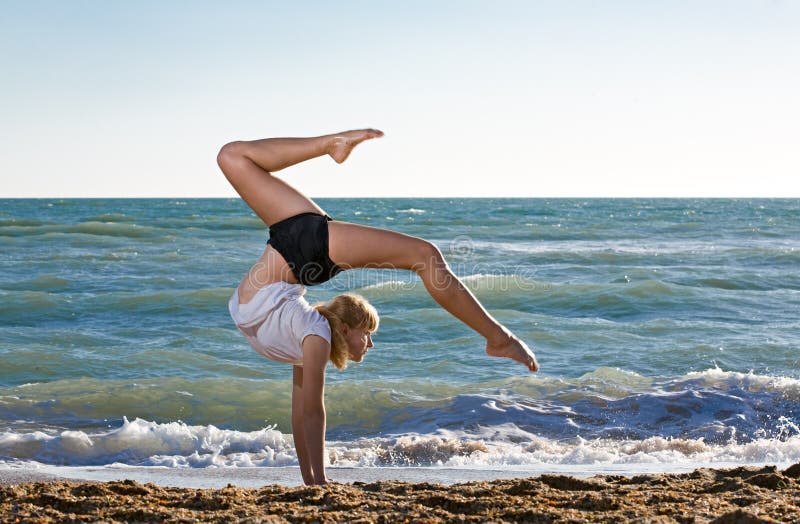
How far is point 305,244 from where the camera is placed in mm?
3363

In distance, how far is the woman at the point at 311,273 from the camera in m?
3.31

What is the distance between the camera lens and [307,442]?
3510mm

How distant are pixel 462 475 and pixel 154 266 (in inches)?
540

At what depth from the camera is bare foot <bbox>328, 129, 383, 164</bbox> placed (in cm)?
341

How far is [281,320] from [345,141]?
78 centimetres

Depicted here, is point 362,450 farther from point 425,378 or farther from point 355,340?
point 425,378

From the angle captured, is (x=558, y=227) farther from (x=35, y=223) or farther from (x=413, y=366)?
(x=413, y=366)

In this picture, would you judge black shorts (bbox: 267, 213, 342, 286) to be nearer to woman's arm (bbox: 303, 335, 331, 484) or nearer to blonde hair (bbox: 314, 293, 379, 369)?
blonde hair (bbox: 314, 293, 379, 369)

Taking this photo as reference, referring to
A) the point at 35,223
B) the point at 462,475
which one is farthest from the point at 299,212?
the point at 35,223

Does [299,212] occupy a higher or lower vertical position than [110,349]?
higher

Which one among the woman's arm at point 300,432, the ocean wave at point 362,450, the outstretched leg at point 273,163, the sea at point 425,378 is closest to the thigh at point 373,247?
the outstretched leg at point 273,163

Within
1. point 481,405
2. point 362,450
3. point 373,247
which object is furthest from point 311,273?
point 481,405

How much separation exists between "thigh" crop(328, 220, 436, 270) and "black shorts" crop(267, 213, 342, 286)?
4 centimetres

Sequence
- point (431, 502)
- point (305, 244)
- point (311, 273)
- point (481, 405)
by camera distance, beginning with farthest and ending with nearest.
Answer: point (481, 405) → point (311, 273) → point (305, 244) → point (431, 502)
